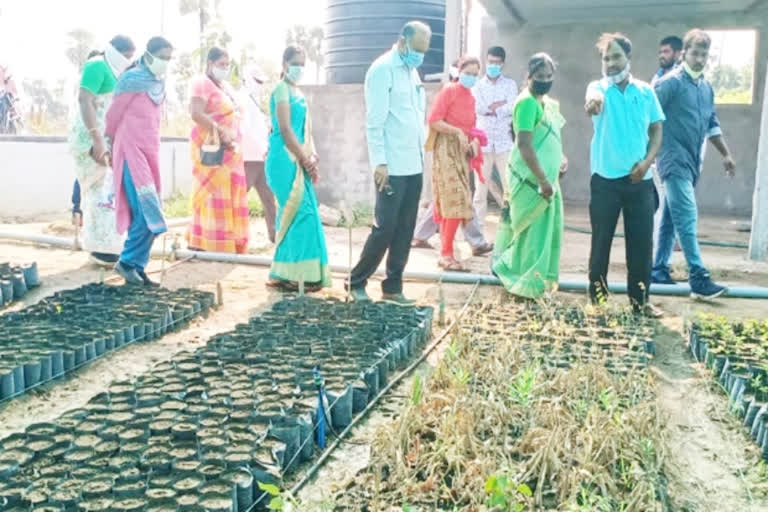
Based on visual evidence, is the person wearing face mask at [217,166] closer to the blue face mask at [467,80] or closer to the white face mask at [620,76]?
the blue face mask at [467,80]

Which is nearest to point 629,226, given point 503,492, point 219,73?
point 503,492

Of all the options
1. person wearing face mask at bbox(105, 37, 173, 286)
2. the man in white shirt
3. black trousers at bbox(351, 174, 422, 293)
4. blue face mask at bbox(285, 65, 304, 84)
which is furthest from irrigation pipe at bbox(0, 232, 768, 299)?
the man in white shirt

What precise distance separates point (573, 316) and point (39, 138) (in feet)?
28.2

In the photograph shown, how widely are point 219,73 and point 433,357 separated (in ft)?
10.7

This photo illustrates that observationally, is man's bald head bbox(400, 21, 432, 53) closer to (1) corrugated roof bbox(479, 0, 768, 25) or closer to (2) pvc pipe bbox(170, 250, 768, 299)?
(2) pvc pipe bbox(170, 250, 768, 299)

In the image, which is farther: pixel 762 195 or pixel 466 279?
pixel 762 195

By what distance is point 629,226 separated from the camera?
486cm

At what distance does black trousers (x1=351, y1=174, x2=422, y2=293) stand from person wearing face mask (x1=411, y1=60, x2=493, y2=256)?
133 cm

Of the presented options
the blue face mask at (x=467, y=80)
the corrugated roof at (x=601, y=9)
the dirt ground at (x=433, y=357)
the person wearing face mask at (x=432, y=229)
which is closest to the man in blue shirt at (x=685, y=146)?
the dirt ground at (x=433, y=357)

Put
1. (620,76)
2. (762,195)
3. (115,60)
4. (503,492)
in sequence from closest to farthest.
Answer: (503,492) → (620,76) → (115,60) → (762,195)

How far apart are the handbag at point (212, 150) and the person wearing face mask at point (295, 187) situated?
99 centimetres

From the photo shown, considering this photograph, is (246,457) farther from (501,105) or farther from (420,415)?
(501,105)

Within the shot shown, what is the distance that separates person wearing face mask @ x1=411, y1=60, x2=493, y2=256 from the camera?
7.02m

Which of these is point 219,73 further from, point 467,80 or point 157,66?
point 467,80
